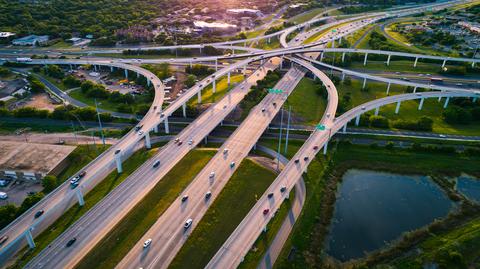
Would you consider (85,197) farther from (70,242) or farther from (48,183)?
(70,242)

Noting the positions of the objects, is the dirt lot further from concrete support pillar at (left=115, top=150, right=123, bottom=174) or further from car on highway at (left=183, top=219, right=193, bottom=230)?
car on highway at (left=183, top=219, right=193, bottom=230)

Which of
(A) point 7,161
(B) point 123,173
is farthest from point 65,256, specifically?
(A) point 7,161

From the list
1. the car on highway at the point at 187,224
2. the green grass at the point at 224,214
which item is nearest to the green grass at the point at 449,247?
the green grass at the point at 224,214

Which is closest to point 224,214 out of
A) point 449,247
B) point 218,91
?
point 449,247

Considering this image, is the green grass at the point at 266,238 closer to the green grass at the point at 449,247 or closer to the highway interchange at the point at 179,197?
the highway interchange at the point at 179,197

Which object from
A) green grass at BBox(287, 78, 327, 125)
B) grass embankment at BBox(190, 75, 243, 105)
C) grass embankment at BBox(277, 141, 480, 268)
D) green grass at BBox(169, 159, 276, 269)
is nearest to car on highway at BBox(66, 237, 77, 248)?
green grass at BBox(169, 159, 276, 269)
